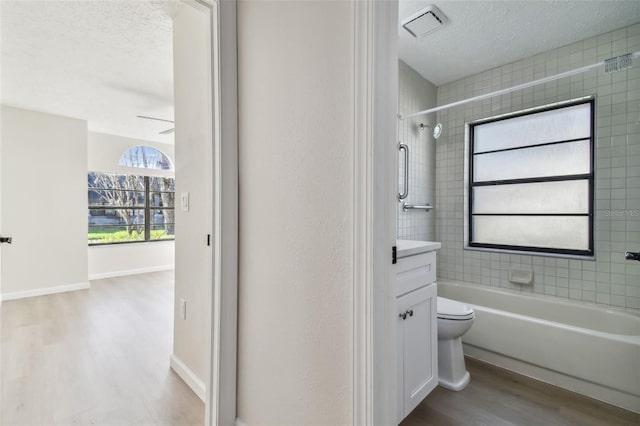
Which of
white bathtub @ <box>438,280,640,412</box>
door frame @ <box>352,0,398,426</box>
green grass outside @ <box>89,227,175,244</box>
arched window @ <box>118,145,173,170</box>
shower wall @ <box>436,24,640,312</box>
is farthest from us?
arched window @ <box>118,145,173,170</box>

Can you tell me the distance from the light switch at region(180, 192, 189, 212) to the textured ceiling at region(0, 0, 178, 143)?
1199mm

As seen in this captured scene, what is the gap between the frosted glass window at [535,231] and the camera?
2393 millimetres

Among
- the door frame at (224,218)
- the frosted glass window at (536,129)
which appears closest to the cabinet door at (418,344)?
the door frame at (224,218)

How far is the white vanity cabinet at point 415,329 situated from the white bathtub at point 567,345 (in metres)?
0.81

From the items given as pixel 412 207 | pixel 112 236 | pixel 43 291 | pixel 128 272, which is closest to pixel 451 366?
pixel 412 207

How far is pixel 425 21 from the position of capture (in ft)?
→ 6.79

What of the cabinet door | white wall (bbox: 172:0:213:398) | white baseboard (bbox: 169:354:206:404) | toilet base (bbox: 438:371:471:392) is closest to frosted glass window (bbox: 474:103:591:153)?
the cabinet door

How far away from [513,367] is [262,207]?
2.06 metres

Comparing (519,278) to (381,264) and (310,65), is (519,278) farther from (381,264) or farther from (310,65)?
(310,65)

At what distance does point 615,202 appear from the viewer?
2.18m

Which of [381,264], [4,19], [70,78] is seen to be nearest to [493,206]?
[381,264]

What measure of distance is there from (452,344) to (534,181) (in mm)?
1704

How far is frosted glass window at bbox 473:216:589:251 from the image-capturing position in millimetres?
2393

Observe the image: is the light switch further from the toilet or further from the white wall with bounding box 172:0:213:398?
the toilet
